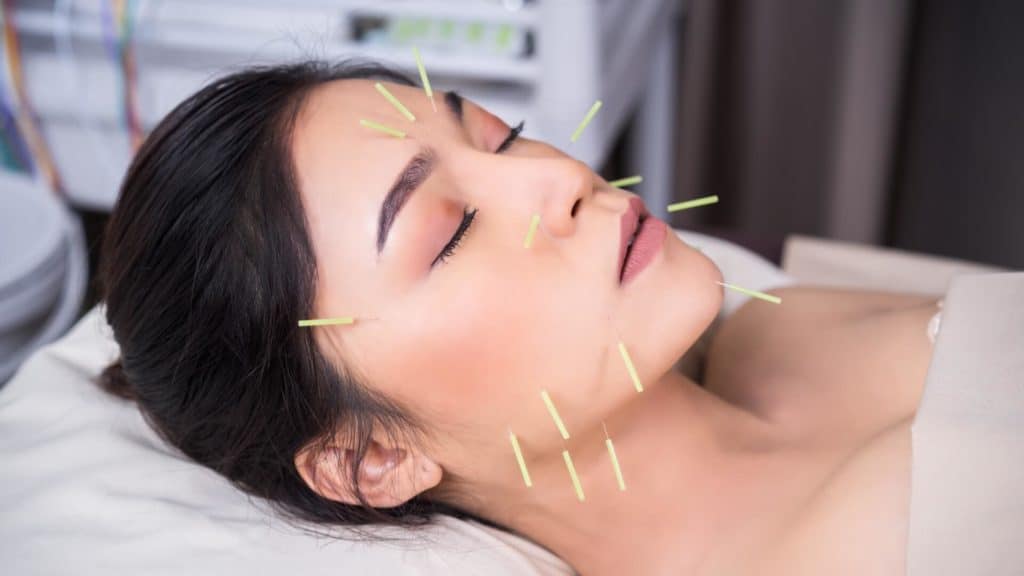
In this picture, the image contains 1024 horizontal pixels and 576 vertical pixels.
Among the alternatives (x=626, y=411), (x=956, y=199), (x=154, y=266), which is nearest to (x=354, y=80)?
(x=154, y=266)

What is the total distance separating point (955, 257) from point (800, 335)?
1.00 m

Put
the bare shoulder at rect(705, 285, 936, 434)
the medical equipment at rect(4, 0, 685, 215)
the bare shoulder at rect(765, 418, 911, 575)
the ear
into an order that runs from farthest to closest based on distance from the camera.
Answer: the medical equipment at rect(4, 0, 685, 215) → the bare shoulder at rect(705, 285, 936, 434) → the ear → the bare shoulder at rect(765, 418, 911, 575)

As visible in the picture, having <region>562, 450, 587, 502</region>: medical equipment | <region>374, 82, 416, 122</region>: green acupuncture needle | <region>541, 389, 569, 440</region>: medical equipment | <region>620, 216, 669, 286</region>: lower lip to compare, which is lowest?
<region>562, 450, 587, 502</region>: medical equipment

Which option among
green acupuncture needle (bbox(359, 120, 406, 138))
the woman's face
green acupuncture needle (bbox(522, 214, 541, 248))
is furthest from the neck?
green acupuncture needle (bbox(359, 120, 406, 138))

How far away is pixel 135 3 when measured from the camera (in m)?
1.74

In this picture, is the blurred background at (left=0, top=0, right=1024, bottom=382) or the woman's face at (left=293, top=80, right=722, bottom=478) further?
the blurred background at (left=0, top=0, right=1024, bottom=382)

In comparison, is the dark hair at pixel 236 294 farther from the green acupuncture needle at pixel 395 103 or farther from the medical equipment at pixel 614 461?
the medical equipment at pixel 614 461

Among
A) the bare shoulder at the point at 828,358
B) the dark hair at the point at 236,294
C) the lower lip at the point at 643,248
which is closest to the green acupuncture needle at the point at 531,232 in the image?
the lower lip at the point at 643,248

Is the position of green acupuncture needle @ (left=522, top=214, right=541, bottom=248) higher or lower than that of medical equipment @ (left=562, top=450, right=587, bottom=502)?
higher

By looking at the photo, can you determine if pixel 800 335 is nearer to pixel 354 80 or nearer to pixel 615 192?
pixel 615 192

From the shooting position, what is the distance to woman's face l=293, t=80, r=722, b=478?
94 cm

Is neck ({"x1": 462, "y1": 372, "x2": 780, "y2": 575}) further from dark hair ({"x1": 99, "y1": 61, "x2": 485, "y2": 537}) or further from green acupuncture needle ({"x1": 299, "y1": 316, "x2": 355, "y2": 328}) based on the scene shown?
green acupuncture needle ({"x1": 299, "y1": 316, "x2": 355, "y2": 328})

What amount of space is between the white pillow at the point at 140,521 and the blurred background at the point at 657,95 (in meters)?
0.51

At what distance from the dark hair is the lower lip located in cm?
28
